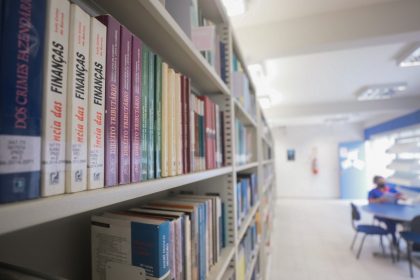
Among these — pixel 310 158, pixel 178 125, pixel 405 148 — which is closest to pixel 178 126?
pixel 178 125

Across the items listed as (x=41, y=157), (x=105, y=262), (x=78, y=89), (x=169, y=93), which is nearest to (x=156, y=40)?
(x=169, y=93)

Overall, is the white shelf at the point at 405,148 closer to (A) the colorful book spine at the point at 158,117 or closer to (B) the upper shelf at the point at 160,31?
(B) the upper shelf at the point at 160,31

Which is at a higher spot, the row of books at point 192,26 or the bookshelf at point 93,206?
the row of books at point 192,26

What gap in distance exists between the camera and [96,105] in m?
0.40

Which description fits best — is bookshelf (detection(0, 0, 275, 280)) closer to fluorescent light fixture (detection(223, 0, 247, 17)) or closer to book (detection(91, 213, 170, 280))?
book (detection(91, 213, 170, 280))

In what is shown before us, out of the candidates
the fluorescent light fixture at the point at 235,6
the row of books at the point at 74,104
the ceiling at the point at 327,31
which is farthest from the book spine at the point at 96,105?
the ceiling at the point at 327,31

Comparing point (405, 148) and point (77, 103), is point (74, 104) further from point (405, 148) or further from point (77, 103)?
point (405, 148)

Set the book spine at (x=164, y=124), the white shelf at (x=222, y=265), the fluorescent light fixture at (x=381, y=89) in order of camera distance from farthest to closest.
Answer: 1. the fluorescent light fixture at (x=381, y=89)
2. the white shelf at (x=222, y=265)
3. the book spine at (x=164, y=124)

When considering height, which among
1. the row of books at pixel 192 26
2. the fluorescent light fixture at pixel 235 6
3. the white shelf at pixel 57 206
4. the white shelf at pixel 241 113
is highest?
the fluorescent light fixture at pixel 235 6

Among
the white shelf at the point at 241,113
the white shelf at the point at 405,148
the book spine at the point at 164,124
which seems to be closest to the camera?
the book spine at the point at 164,124

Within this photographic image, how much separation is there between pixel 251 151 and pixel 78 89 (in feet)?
6.39

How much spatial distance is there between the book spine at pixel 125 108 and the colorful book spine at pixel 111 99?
1cm

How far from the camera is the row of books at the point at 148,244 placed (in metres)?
0.53

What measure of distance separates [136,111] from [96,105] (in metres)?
0.11
